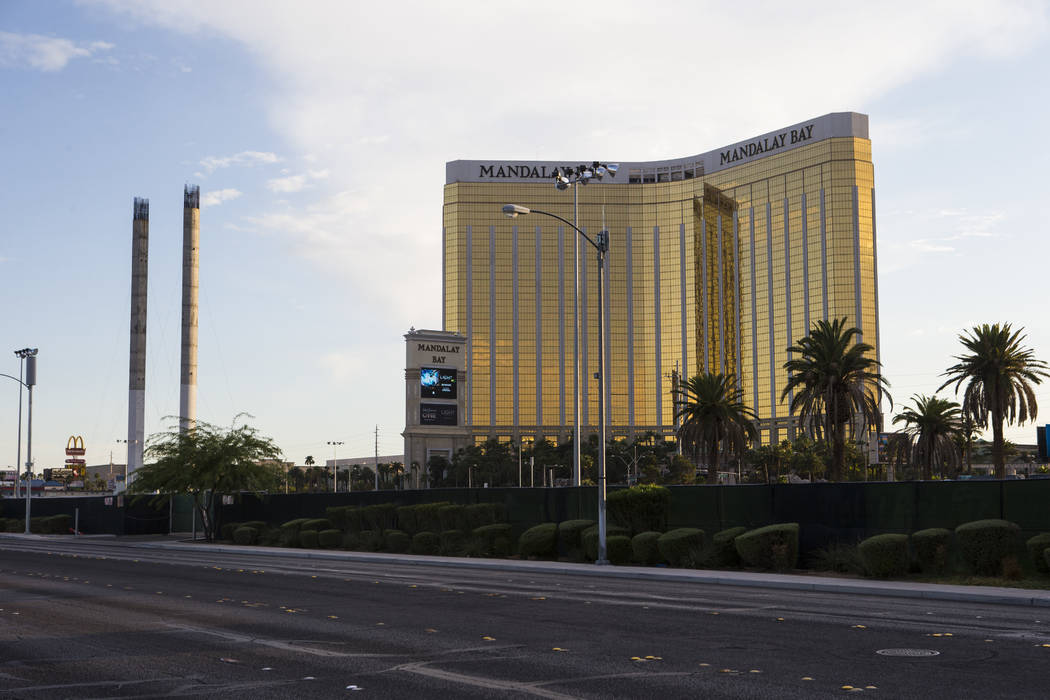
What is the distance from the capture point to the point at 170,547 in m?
48.1

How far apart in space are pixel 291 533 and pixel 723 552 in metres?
25.5

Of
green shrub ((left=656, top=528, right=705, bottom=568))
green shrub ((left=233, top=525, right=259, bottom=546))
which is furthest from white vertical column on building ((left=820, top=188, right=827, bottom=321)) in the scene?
green shrub ((left=656, top=528, right=705, bottom=568))

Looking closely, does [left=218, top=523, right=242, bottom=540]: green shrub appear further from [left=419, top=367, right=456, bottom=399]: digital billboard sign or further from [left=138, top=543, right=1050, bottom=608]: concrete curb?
[left=419, top=367, right=456, bottom=399]: digital billboard sign

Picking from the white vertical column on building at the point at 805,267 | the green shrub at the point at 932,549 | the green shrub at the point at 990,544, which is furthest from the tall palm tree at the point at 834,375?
the white vertical column on building at the point at 805,267

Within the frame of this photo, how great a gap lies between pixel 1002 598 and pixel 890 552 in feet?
17.0

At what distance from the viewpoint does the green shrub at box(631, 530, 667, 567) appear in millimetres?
30344

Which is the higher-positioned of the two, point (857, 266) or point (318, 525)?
point (857, 266)

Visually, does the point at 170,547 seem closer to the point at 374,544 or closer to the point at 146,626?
the point at 374,544

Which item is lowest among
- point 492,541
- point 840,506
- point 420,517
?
point 492,541

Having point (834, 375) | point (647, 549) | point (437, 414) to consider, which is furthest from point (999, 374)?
point (437, 414)

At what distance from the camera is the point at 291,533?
156ft

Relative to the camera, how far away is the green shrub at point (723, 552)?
28.2 m

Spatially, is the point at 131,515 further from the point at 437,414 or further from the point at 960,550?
the point at 437,414

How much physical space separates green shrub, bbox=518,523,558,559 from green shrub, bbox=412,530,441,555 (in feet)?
18.9
